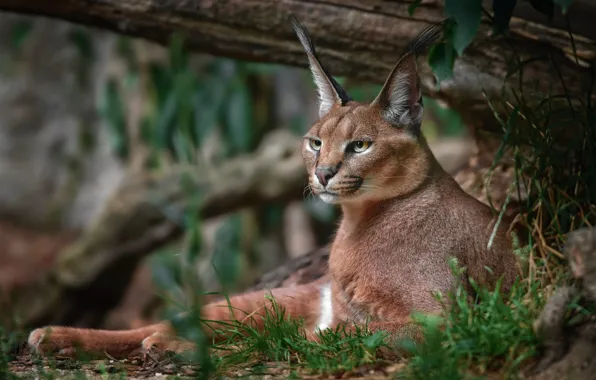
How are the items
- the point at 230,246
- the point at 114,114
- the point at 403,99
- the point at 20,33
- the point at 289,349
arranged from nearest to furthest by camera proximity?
the point at 289,349, the point at 403,99, the point at 20,33, the point at 230,246, the point at 114,114

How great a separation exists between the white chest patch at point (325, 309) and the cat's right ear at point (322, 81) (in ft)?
3.41

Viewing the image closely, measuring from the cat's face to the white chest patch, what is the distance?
0.71m

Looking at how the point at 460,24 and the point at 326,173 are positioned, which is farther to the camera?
the point at 326,173

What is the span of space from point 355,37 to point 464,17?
5.14 ft

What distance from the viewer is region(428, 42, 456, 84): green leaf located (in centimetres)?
383

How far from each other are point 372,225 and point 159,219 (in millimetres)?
4245

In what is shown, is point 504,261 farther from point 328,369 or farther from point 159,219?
point 159,219

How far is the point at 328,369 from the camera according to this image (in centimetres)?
364

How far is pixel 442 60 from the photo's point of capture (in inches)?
151

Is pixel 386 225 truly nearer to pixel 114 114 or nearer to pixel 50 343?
pixel 50 343

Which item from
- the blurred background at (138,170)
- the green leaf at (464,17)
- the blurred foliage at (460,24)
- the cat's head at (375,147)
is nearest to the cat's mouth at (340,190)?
the cat's head at (375,147)

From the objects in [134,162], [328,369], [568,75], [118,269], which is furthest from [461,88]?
[134,162]

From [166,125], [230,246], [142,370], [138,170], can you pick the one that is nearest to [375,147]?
[142,370]

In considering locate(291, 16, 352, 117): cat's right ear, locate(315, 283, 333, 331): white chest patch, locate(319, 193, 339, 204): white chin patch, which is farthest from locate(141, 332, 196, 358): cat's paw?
locate(291, 16, 352, 117): cat's right ear
